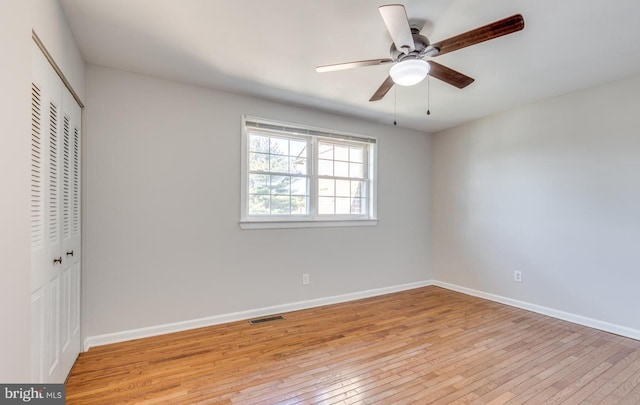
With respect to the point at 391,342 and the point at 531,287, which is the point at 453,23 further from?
the point at 531,287

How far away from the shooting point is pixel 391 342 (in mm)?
2682

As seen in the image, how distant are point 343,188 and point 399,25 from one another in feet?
8.17

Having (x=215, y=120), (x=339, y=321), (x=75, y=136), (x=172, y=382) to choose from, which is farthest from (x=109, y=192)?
(x=339, y=321)

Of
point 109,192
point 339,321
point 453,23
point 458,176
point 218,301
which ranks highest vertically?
point 453,23

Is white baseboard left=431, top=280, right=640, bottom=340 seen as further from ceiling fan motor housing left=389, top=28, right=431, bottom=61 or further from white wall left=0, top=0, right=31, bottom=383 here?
white wall left=0, top=0, right=31, bottom=383

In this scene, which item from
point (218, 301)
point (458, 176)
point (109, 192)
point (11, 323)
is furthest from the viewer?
point (458, 176)

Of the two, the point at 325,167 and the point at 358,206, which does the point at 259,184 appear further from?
the point at 358,206

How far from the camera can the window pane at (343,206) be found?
157 inches

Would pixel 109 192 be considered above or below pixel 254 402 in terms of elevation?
above

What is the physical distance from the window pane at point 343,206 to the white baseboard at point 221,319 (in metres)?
1.11

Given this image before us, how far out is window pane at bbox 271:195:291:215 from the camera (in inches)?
137

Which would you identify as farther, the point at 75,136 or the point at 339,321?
the point at 339,321

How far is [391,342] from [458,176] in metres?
2.81

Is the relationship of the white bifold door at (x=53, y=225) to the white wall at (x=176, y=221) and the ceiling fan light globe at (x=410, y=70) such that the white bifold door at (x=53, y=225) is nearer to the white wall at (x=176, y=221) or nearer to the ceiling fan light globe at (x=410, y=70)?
the white wall at (x=176, y=221)
